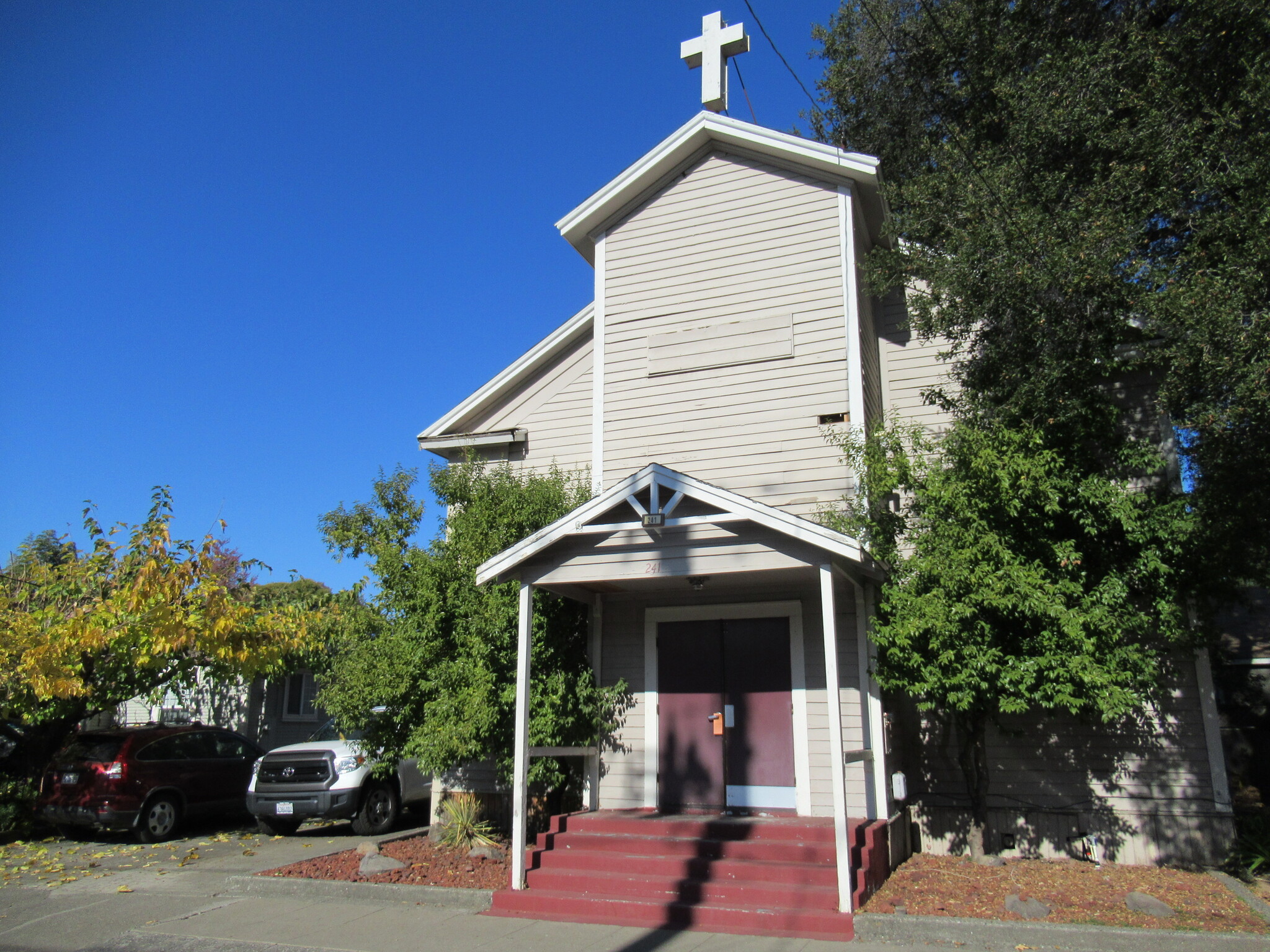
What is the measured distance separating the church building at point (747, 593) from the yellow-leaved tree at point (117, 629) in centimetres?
450

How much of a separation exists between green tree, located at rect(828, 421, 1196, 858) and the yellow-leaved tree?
8.04 metres

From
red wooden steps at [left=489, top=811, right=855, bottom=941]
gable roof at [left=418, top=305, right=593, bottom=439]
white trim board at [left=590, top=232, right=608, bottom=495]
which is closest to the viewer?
red wooden steps at [left=489, top=811, right=855, bottom=941]

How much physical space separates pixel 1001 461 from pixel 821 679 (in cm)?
300

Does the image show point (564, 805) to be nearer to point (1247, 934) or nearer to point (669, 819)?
point (669, 819)

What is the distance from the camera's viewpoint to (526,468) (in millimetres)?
12359

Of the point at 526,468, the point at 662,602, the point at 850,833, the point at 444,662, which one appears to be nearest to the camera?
the point at 850,833

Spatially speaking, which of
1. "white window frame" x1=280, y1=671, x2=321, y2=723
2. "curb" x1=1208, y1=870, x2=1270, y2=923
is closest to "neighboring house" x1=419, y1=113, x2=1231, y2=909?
"curb" x1=1208, y1=870, x2=1270, y2=923

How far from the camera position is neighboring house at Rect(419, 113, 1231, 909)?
8.87m

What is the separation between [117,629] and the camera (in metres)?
11.5

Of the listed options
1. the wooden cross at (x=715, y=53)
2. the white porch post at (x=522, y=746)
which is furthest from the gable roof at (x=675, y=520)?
the wooden cross at (x=715, y=53)

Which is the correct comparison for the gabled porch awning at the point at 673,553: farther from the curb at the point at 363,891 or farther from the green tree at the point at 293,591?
the green tree at the point at 293,591

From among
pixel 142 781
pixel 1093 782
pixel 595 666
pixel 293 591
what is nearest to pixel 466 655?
pixel 595 666

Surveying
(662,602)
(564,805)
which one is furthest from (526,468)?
(564,805)

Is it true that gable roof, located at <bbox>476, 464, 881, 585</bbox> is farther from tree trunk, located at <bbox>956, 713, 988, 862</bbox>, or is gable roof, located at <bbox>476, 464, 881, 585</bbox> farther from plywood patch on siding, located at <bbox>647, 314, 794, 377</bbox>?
plywood patch on siding, located at <bbox>647, 314, 794, 377</bbox>
